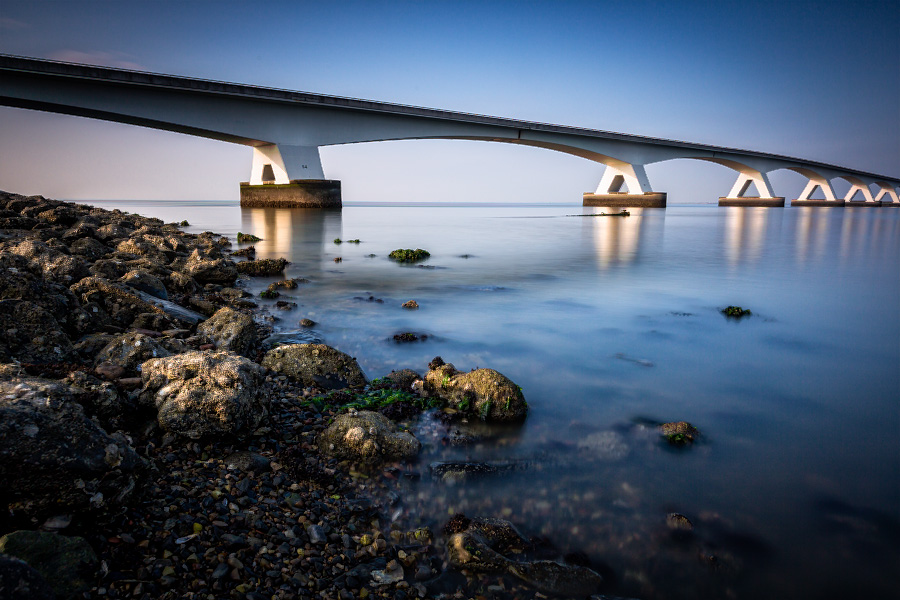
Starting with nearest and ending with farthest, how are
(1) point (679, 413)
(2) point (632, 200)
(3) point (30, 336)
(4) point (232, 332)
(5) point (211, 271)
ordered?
1. (3) point (30, 336)
2. (1) point (679, 413)
3. (4) point (232, 332)
4. (5) point (211, 271)
5. (2) point (632, 200)

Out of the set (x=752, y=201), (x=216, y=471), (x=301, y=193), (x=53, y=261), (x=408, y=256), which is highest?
(x=752, y=201)

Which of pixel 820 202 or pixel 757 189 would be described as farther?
pixel 820 202

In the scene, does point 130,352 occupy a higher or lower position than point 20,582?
higher

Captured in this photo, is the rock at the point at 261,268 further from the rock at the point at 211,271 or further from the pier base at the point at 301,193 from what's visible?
the pier base at the point at 301,193

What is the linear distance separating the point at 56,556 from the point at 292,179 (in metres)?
42.1

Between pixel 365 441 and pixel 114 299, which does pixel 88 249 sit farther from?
pixel 365 441

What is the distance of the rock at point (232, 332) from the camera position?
4820 mm

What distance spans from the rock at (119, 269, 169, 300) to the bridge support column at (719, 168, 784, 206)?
86226 millimetres

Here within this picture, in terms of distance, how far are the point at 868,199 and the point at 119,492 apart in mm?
128389

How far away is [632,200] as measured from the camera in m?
67.0

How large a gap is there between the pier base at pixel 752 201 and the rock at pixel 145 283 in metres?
91.5

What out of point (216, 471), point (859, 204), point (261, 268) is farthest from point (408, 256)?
point (859, 204)

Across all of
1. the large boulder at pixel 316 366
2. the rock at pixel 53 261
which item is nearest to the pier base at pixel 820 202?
the large boulder at pixel 316 366

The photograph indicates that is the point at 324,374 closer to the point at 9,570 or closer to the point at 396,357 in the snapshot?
the point at 396,357
